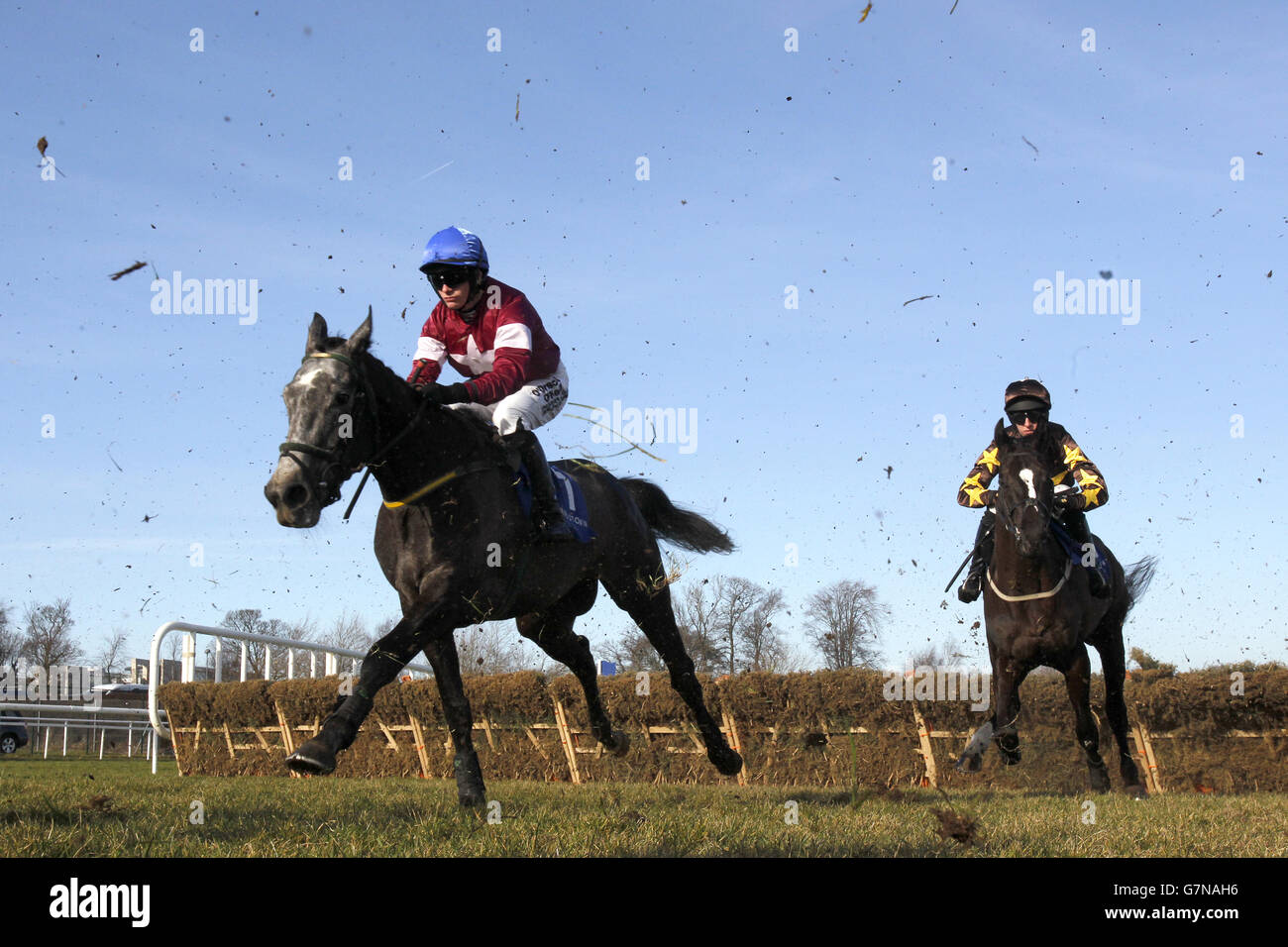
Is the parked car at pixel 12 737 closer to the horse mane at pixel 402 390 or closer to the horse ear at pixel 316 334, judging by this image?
the horse mane at pixel 402 390

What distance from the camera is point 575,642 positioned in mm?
7758

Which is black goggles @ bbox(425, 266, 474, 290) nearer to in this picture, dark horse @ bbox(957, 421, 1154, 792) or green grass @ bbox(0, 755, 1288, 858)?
green grass @ bbox(0, 755, 1288, 858)

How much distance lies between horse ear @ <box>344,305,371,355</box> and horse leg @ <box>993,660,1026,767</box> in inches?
197

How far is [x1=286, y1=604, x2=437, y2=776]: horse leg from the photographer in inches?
188

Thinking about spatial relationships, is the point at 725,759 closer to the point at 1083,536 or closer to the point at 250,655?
the point at 1083,536

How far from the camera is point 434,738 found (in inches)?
625

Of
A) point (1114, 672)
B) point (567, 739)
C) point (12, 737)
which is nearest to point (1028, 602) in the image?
point (1114, 672)

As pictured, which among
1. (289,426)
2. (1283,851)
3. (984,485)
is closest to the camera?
(1283,851)

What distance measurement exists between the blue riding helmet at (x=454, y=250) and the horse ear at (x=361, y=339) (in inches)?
30.6

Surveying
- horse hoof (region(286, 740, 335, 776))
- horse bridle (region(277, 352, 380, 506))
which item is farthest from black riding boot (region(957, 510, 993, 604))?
→ horse hoof (region(286, 740, 335, 776))

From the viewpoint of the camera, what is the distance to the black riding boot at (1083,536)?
28.3 ft
